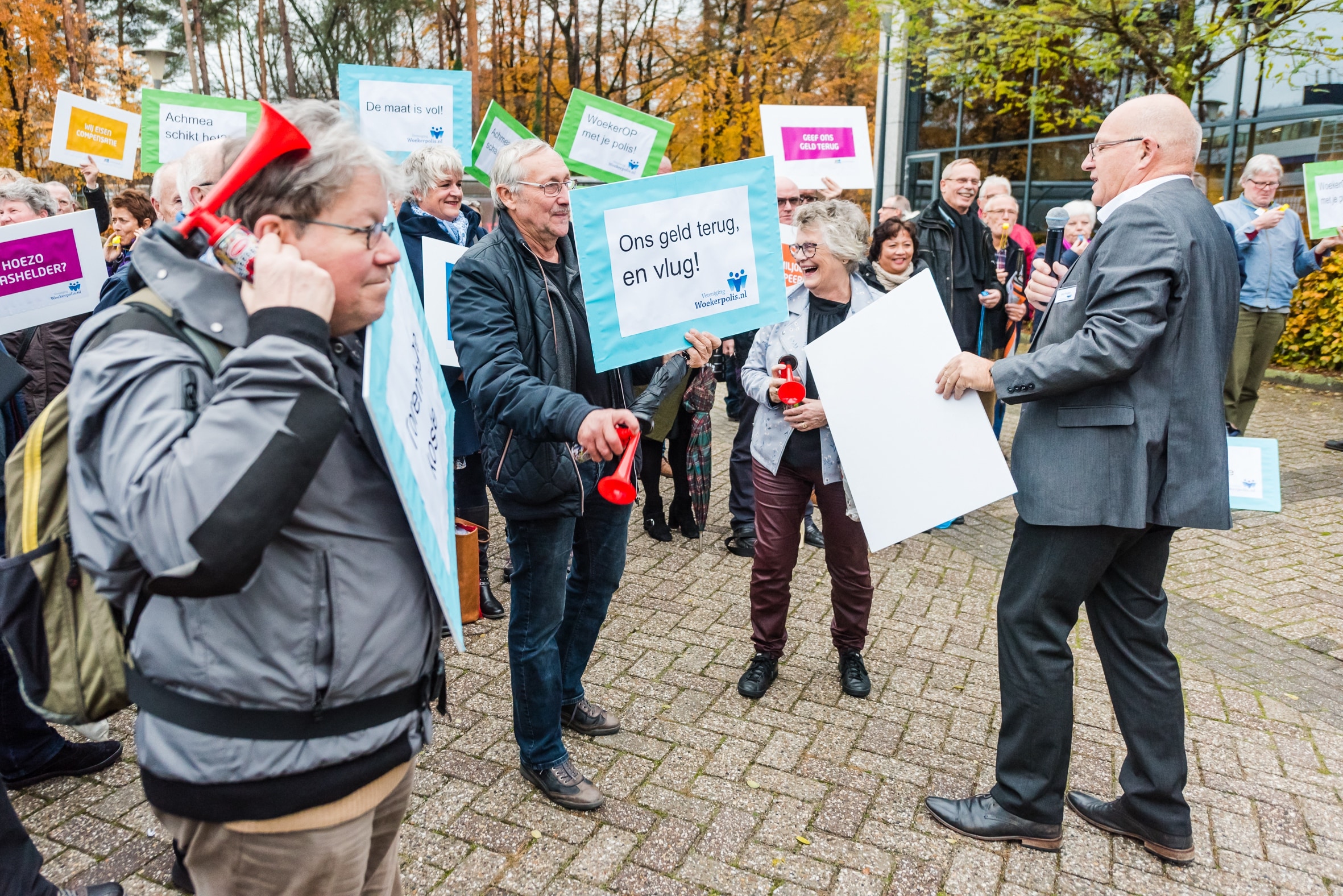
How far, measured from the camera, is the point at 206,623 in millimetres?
1375

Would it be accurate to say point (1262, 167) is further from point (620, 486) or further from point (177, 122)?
point (177, 122)

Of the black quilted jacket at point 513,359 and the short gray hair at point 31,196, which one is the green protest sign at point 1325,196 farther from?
the short gray hair at point 31,196

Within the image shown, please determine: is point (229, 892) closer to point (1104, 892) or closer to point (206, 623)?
point (206, 623)

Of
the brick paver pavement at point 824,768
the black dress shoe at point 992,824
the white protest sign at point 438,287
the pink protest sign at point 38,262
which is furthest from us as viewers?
the white protest sign at point 438,287

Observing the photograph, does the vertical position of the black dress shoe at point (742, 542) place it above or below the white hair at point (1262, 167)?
below

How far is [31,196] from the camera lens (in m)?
4.09

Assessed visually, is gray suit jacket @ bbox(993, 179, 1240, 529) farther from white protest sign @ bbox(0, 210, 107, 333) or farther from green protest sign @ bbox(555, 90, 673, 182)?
green protest sign @ bbox(555, 90, 673, 182)

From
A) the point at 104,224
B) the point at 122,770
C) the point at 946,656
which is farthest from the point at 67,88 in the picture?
the point at 946,656

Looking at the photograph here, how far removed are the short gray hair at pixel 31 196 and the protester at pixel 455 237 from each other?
154cm

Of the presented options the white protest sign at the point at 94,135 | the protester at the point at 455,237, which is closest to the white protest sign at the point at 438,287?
the protester at the point at 455,237

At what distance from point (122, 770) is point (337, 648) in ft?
8.11

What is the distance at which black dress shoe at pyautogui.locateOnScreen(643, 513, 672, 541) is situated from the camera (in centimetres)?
584

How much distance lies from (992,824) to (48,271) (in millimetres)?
3939

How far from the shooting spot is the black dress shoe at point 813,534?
577 cm
